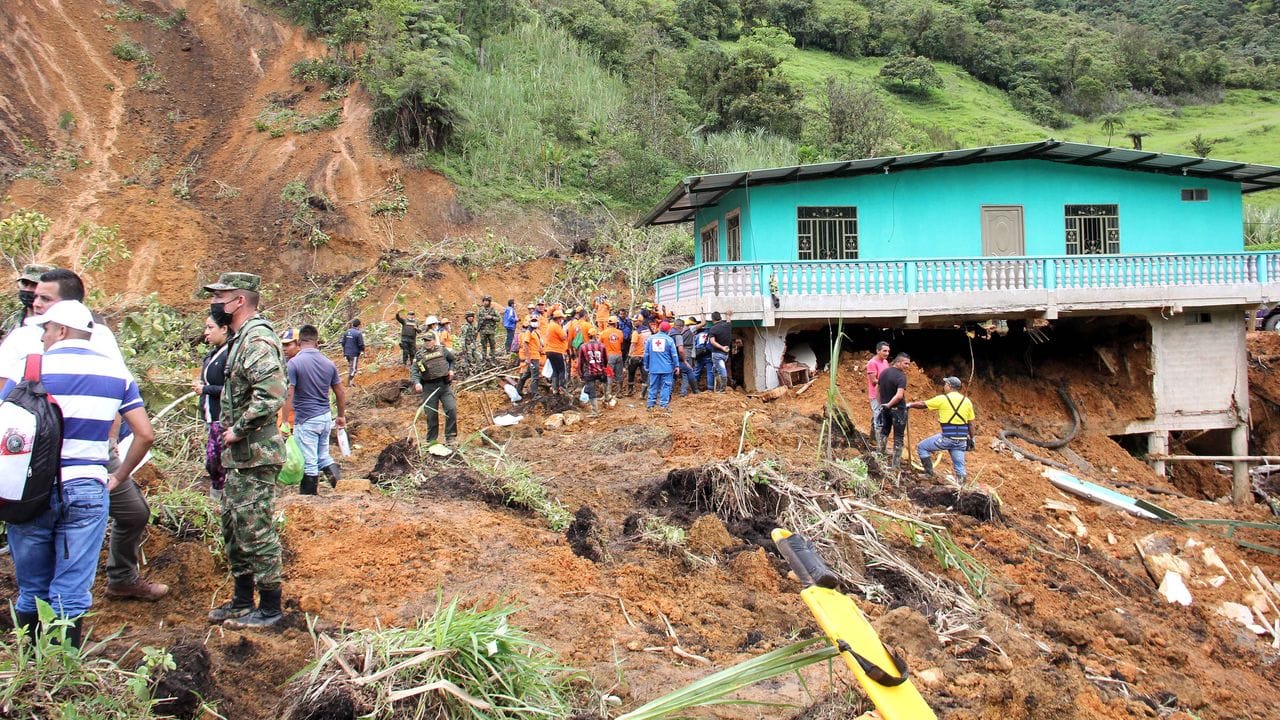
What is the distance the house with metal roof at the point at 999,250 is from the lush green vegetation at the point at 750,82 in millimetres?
12803

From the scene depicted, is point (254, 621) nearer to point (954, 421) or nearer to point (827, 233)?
point (954, 421)

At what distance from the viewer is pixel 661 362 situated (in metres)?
12.6

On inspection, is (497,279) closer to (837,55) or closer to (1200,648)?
(1200,648)

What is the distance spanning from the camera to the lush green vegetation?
88.6ft

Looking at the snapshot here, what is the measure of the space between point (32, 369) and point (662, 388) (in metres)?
9.74

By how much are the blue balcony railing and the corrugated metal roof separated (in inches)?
72.5

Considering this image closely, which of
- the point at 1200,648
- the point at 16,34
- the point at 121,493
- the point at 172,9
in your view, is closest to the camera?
the point at 121,493

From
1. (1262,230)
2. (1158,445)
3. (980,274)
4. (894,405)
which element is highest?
(1262,230)

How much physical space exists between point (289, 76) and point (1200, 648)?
3068cm

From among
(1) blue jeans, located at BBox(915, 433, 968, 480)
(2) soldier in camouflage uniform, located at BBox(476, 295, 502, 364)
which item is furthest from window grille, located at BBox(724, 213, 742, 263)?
(1) blue jeans, located at BBox(915, 433, 968, 480)

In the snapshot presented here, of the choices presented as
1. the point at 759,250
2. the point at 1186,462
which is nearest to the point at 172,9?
the point at 759,250

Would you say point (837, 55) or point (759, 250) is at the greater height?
point (837, 55)

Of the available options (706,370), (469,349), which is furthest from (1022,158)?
(469,349)

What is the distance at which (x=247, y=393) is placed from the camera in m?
4.39
